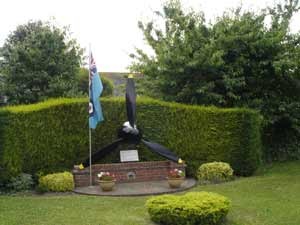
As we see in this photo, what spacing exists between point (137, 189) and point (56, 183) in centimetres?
179

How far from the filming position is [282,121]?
47.2ft

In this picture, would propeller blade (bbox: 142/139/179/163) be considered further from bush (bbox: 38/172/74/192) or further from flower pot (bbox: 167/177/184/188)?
bush (bbox: 38/172/74/192)

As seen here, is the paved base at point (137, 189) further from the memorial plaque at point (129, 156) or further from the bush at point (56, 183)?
the memorial plaque at point (129, 156)

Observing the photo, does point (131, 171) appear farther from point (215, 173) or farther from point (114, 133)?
point (215, 173)

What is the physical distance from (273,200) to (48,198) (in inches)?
176

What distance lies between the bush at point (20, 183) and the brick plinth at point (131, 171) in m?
1.03

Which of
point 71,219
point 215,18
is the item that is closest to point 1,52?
point 215,18

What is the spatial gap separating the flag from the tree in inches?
229

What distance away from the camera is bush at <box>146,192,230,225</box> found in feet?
19.8

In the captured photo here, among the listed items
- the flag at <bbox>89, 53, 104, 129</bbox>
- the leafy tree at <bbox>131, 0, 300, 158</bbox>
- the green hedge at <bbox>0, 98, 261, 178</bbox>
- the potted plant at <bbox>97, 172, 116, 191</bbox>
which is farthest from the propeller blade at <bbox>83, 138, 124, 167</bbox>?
the leafy tree at <bbox>131, 0, 300, 158</bbox>

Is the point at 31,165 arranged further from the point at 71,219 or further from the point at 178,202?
the point at 178,202

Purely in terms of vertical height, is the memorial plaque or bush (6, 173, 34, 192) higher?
the memorial plaque

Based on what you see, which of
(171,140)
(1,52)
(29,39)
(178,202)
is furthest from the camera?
(1,52)

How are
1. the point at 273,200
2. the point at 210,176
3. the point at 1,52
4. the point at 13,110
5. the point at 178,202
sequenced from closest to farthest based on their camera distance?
the point at 178,202, the point at 273,200, the point at 13,110, the point at 210,176, the point at 1,52
